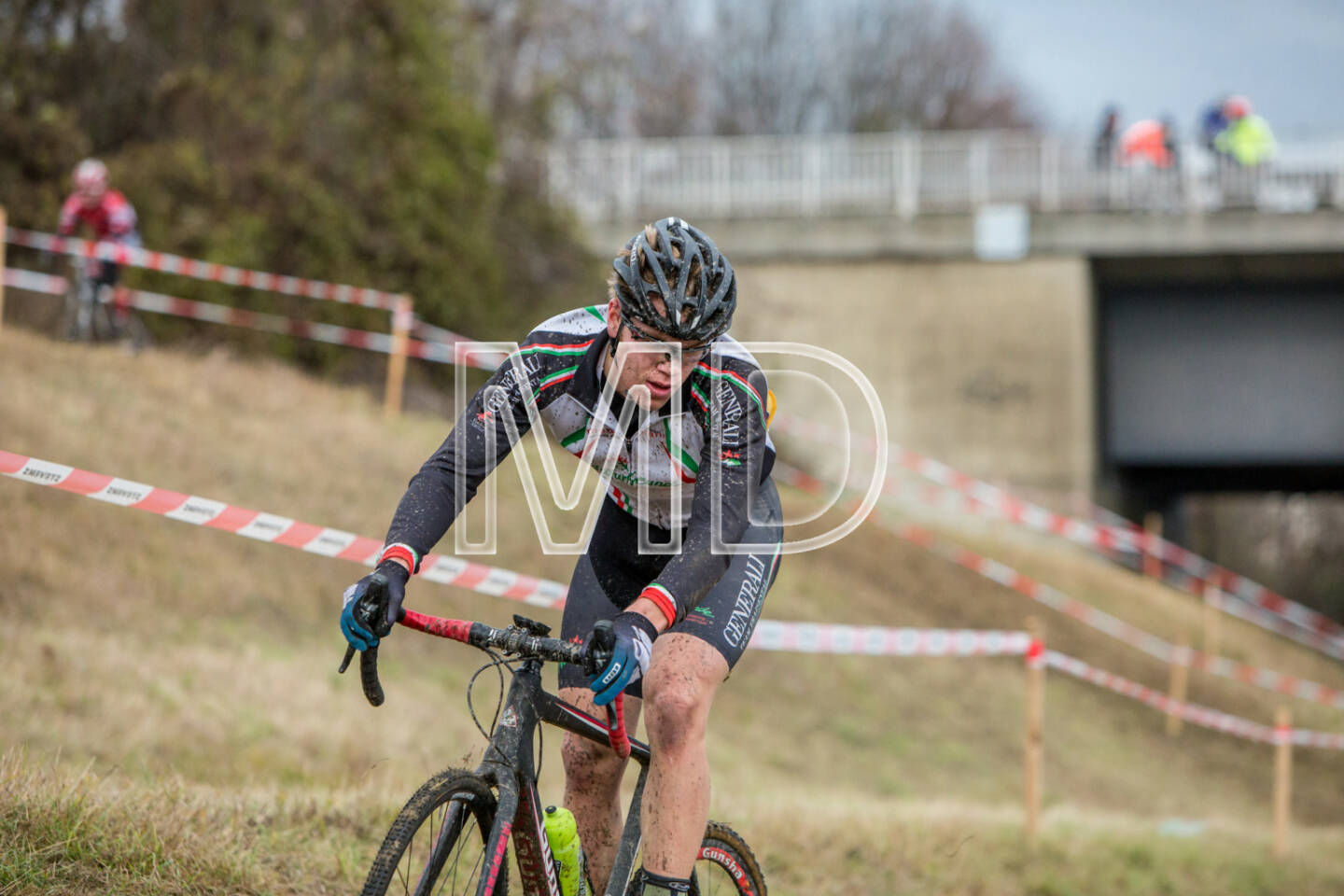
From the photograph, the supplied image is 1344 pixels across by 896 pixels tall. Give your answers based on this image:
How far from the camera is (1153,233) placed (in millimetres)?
22531

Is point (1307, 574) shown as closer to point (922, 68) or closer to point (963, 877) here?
point (922, 68)

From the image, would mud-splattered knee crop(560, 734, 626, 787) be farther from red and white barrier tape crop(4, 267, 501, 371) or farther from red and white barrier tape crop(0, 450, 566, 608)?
red and white barrier tape crop(4, 267, 501, 371)

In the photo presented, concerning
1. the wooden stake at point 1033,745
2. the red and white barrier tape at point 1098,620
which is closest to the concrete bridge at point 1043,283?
the red and white barrier tape at point 1098,620

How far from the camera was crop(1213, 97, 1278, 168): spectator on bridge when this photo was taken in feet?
72.2

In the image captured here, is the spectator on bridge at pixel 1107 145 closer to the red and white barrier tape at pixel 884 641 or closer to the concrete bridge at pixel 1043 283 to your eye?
the concrete bridge at pixel 1043 283

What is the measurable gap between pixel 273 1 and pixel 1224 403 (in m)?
16.5

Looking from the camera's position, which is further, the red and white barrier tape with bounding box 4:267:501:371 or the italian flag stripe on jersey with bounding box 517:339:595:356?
the red and white barrier tape with bounding box 4:267:501:371

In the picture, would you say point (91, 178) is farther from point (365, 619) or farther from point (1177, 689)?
point (1177, 689)

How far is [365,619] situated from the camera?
289cm

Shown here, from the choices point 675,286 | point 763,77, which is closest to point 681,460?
point 675,286

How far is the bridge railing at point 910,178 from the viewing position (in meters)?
22.3

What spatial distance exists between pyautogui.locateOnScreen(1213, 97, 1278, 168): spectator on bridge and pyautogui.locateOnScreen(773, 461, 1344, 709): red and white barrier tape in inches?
373

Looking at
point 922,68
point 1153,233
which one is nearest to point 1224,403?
point 1153,233

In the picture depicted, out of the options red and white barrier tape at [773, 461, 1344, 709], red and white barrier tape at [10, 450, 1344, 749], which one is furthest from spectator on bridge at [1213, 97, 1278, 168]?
red and white barrier tape at [10, 450, 1344, 749]
